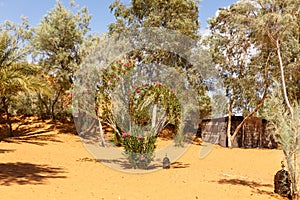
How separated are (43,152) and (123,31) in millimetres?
9232

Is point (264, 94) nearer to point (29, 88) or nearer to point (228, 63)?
point (228, 63)

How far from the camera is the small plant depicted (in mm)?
10797

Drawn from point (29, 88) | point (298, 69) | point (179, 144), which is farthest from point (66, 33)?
point (298, 69)

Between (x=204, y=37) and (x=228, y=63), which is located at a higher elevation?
(x=204, y=37)

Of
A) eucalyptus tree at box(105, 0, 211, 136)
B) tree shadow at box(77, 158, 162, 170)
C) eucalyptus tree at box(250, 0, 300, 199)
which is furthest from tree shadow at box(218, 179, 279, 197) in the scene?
eucalyptus tree at box(105, 0, 211, 136)

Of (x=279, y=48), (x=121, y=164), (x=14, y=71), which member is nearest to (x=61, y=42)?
(x=14, y=71)

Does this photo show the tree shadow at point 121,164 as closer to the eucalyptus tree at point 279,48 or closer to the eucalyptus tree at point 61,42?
the eucalyptus tree at point 279,48

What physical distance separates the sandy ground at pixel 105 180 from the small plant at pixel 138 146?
2.39 feet

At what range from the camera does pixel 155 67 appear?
60.0ft

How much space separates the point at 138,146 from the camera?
1086cm

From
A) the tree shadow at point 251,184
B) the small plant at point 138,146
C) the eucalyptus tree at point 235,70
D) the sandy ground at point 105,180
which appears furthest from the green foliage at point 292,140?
the eucalyptus tree at point 235,70

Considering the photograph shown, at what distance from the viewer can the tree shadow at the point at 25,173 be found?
7887 millimetres

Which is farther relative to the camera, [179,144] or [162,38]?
[179,144]

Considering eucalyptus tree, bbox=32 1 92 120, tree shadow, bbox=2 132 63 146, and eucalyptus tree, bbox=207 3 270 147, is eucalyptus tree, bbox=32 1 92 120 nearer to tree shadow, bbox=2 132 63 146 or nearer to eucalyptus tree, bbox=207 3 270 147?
tree shadow, bbox=2 132 63 146
